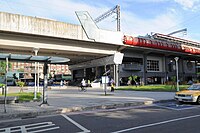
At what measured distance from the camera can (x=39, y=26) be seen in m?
34.7

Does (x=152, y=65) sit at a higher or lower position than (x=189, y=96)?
Answer: higher

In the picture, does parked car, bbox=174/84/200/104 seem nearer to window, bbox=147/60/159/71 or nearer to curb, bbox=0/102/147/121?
curb, bbox=0/102/147/121

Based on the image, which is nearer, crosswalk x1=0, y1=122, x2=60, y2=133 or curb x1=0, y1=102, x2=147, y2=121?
crosswalk x1=0, y1=122, x2=60, y2=133

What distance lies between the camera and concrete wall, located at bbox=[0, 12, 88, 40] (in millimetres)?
31811

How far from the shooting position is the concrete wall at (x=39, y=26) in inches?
1252

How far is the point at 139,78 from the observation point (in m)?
55.3

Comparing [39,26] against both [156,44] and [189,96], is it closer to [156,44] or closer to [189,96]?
[189,96]

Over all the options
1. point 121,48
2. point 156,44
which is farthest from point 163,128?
point 156,44

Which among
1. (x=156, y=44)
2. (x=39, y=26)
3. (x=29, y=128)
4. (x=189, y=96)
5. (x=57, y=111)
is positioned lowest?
(x=29, y=128)

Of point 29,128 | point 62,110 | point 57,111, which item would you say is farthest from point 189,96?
point 29,128

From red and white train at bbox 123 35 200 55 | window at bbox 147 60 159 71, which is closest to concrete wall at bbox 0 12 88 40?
red and white train at bbox 123 35 200 55

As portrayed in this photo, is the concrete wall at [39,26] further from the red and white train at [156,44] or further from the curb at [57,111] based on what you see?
the curb at [57,111]

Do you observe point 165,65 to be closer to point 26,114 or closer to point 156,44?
point 156,44

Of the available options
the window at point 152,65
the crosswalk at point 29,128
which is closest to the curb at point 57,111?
the crosswalk at point 29,128
